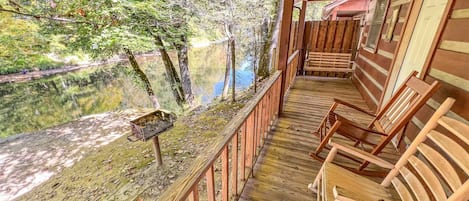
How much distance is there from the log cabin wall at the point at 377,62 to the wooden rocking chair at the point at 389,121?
2.98 feet

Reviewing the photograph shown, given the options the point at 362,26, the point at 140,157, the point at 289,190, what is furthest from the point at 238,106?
the point at 289,190

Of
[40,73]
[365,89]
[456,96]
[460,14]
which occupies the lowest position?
[40,73]

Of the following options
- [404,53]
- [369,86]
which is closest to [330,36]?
[369,86]

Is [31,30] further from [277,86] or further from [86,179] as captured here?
[277,86]

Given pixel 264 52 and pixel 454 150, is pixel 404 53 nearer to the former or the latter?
pixel 454 150

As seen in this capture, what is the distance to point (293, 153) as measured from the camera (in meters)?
2.32

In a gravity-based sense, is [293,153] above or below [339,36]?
below

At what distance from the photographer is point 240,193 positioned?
1752mm

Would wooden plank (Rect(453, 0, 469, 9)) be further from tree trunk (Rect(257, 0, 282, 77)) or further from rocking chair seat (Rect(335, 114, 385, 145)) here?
Answer: tree trunk (Rect(257, 0, 282, 77))

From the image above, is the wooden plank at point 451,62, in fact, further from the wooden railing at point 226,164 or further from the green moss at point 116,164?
the green moss at point 116,164

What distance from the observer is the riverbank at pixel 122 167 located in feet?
12.6

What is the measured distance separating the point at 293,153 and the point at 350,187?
1.02 metres

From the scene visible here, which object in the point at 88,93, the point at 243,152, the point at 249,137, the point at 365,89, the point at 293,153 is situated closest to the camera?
the point at 243,152

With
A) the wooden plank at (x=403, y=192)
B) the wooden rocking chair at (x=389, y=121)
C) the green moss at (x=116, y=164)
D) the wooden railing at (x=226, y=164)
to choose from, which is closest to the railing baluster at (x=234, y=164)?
the wooden railing at (x=226, y=164)
